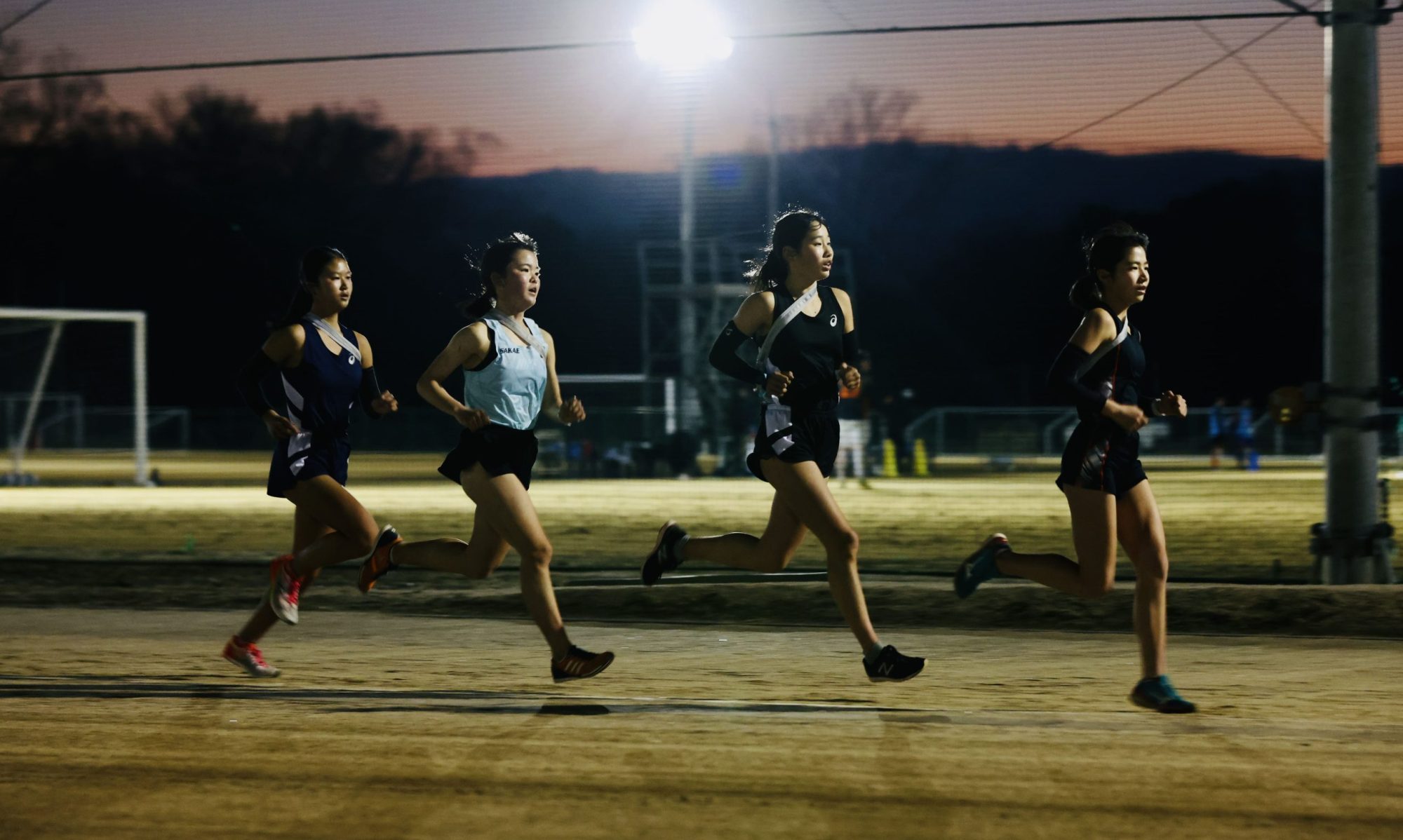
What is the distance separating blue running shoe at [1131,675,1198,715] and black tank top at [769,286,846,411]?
167 cm

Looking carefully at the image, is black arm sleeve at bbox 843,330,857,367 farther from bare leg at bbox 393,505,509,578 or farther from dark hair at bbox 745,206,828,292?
bare leg at bbox 393,505,509,578

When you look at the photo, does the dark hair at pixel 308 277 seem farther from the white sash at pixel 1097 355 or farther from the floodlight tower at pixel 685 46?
the floodlight tower at pixel 685 46

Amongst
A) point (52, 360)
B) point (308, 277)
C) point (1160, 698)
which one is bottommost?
point (1160, 698)

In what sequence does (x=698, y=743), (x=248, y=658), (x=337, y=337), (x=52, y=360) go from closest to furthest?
(x=698, y=743), (x=337, y=337), (x=248, y=658), (x=52, y=360)

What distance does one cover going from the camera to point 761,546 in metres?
7.43

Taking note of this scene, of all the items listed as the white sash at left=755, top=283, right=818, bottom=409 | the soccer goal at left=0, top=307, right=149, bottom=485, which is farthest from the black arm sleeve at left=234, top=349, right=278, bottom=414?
the soccer goal at left=0, top=307, right=149, bottom=485

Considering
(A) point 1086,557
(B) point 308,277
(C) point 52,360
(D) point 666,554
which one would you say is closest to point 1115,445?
(A) point 1086,557

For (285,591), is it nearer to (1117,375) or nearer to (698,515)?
(1117,375)

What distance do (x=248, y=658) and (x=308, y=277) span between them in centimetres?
176

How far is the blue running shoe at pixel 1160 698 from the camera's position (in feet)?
21.7

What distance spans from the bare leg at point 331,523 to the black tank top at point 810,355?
75.1 inches

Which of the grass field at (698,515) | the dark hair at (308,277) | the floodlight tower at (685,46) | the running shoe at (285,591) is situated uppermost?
the floodlight tower at (685,46)

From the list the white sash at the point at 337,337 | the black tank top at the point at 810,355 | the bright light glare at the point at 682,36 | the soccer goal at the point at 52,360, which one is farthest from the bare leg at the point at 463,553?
the soccer goal at the point at 52,360

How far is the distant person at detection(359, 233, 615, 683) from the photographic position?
7.11 metres
